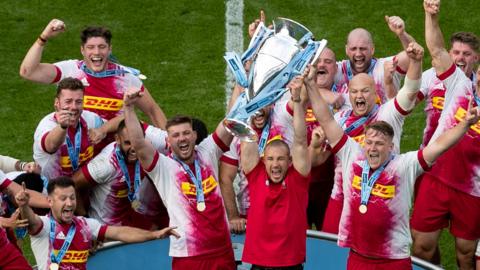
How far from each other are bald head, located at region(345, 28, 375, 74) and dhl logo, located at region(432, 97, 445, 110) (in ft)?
1.92

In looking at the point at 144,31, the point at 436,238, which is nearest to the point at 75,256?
the point at 436,238

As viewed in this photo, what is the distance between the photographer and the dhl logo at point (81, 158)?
9.88 meters

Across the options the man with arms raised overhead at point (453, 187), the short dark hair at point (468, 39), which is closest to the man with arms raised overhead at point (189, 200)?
the man with arms raised overhead at point (453, 187)

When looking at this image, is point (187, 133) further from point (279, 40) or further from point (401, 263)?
point (401, 263)

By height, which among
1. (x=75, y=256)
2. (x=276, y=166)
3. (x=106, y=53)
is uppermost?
(x=106, y=53)

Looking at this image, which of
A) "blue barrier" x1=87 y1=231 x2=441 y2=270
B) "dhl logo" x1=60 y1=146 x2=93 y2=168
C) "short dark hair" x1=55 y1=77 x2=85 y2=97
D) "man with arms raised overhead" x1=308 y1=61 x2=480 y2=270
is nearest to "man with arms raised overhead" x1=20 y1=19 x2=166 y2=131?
"dhl logo" x1=60 y1=146 x2=93 y2=168

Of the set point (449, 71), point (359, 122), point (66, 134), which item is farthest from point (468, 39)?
point (66, 134)

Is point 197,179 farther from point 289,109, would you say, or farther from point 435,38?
point 435,38

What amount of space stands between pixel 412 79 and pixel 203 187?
163cm

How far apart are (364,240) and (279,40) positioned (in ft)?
4.81

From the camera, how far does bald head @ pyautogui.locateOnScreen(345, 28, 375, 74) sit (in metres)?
10.4

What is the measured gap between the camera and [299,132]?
8.84 m

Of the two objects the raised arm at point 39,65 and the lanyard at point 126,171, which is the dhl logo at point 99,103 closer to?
the raised arm at point 39,65

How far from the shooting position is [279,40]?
8.99 m
